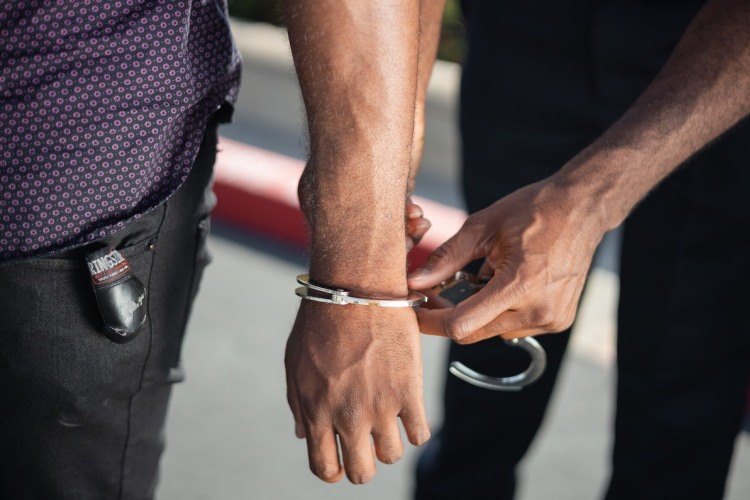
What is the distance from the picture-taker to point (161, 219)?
997 millimetres

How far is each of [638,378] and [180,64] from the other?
105 cm

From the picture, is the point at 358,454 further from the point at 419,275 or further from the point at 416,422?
the point at 419,275

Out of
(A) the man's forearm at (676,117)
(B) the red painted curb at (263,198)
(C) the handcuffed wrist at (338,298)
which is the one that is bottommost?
(B) the red painted curb at (263,198)

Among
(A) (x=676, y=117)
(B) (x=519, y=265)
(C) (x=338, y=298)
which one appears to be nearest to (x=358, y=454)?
(C) (x=338, y=298)

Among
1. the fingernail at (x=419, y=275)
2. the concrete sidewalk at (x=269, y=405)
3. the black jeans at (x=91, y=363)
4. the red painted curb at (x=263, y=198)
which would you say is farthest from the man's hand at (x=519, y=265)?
the red painted curb at (x=263, y=198)

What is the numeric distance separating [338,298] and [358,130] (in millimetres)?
176

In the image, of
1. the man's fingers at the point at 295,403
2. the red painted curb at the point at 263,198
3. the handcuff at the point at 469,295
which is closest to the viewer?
the man's fingers at the point at 295,403

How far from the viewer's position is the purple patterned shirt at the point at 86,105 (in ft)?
2.80

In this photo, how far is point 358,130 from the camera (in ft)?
2.86

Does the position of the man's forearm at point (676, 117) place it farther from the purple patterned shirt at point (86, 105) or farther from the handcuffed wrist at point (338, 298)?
the purple patterned shirt at point (86, 105)

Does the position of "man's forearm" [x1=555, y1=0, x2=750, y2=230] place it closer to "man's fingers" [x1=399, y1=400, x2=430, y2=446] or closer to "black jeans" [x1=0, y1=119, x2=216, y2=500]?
"man's fingers" [x1=399, y1=400, x2=430, y2=446]

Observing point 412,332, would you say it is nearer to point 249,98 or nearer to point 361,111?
point 361,111

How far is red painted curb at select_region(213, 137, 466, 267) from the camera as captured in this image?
11.3ft

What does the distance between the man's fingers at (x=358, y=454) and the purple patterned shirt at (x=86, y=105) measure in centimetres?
34
